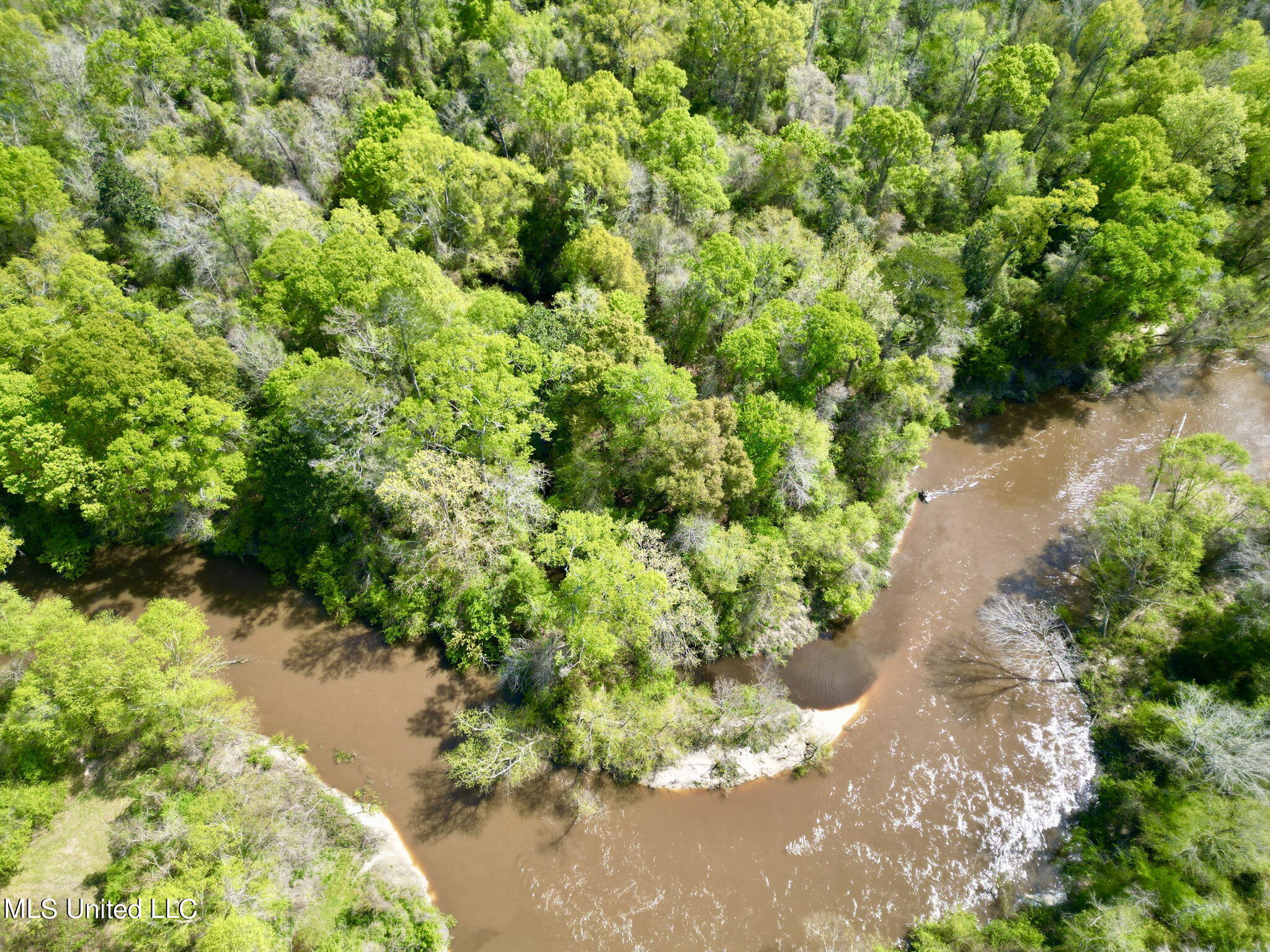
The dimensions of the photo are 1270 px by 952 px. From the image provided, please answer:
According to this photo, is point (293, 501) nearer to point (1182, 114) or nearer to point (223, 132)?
point (223, 132)

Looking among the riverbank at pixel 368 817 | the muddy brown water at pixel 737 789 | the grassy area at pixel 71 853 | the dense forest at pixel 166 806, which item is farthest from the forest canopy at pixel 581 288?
the grassy area at pixel 71 853

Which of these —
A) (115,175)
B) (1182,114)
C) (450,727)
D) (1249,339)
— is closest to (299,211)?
(115,175)

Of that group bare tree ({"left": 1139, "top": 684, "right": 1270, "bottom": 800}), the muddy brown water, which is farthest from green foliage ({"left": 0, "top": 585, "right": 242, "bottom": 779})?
bare tree ({"left": 1139, "top": 684, "right": 1270, "bottom": 800})

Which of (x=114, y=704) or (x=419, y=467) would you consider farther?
(x=419, y=467)

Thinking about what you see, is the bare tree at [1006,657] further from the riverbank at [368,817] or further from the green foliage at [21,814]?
the green foliage at [21,814]

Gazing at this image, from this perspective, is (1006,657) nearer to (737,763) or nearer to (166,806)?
(737,763)
